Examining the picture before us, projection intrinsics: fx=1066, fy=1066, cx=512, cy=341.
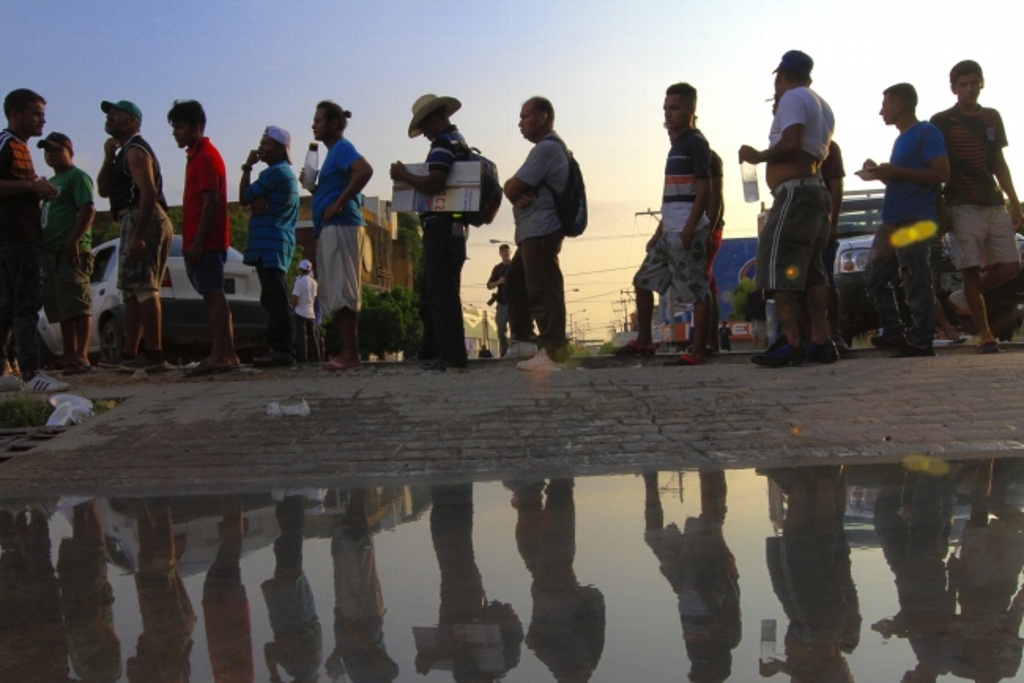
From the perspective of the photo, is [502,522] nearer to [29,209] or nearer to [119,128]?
[29,209]

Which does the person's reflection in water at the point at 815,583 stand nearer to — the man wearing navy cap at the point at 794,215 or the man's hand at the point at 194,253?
the man wearing navy cap at the point at 794,215

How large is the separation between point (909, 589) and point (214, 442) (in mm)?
3667

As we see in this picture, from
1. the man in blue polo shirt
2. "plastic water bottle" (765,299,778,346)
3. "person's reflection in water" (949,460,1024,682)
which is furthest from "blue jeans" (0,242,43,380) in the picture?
"plastic water bottle" (765,299,778,346)

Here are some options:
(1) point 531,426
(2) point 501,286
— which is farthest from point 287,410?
(2) point 501,286

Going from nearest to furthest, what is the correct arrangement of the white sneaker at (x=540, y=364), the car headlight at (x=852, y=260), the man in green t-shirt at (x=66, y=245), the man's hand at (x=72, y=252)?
the white sneaker at (x=540, y=364), the man's hand at (x=72, y=252), the man in green t-shirt at (x=66, y=245), the car headlight at (x=852, y=260)

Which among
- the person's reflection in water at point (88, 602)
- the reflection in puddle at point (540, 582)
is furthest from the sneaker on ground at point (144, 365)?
the person's reflection in water at point (88, 602)

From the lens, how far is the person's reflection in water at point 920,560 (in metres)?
2.30

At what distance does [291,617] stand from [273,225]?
5772 mm

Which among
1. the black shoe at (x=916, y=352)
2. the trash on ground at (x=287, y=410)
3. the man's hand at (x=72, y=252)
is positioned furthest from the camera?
the man's hand at (x=72, y=252)

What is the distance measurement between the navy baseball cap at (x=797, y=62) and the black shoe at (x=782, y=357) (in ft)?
6.01

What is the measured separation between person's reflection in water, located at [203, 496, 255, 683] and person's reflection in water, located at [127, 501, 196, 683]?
2.3 inches

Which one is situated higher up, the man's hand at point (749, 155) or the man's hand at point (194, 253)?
the man's hand at point (749, 155)

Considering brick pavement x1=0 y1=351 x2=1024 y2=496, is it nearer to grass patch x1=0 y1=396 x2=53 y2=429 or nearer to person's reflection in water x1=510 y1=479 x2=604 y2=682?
grass patch x1=0 y1=396 x2=53 y2=429

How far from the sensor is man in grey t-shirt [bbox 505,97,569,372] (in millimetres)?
7098
